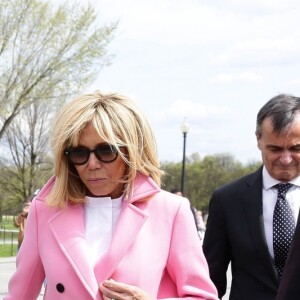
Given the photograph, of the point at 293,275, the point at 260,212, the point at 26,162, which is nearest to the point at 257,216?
the point at 260,212

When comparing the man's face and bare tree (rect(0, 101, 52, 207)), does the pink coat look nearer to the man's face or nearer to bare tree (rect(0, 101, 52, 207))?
the man's face

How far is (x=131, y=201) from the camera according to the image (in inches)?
127

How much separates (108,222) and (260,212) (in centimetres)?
129

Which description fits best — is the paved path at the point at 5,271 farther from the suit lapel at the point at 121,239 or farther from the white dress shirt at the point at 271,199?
the suit lapel at the point at 121,239

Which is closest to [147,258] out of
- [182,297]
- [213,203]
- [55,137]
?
[182,297]

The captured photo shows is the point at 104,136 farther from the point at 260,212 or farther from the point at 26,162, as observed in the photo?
the point at 26,162

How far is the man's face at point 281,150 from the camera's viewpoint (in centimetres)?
413

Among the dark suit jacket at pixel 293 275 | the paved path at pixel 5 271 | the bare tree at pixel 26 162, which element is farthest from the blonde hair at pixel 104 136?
the bare tree at pixel 26 162

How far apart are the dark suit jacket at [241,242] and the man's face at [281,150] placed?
8.4 inches

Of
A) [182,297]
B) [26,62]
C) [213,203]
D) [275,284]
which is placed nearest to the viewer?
[182,297]

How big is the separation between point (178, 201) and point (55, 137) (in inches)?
19.9

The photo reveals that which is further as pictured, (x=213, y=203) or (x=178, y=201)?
(x=213, y=203)

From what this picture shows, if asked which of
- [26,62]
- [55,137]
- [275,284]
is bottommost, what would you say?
[275,284]

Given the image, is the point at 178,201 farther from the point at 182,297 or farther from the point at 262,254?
the point at 262,254
